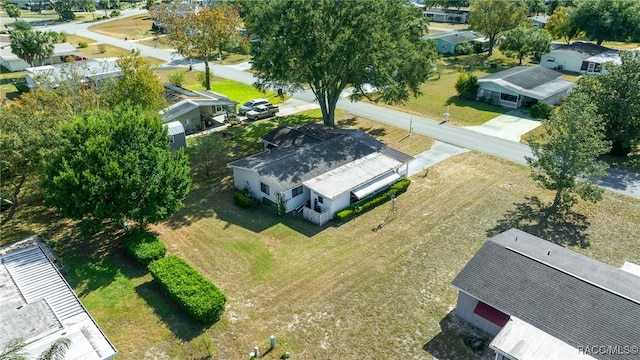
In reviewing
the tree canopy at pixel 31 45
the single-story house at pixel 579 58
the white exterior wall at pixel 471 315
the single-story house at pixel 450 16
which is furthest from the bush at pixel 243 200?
the single-story house at pixel 450 16

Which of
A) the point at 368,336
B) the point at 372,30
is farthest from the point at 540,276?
the point at 372,30

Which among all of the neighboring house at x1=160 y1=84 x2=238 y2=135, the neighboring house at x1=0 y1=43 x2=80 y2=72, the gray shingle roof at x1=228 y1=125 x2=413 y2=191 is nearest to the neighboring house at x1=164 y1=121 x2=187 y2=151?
the neighboring house at x1=160 y1=84 x2=238 y2=135

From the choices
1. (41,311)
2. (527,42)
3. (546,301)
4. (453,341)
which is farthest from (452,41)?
(41,311)

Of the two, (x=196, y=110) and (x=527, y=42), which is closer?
(x=196, y=110)

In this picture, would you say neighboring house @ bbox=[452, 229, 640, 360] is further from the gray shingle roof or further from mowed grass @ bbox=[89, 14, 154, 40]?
mowed grass @ bbox=[89, 14, 154, 40]

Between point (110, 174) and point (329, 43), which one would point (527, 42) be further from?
point (110, 174)

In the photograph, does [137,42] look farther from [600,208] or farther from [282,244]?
[600,208]
